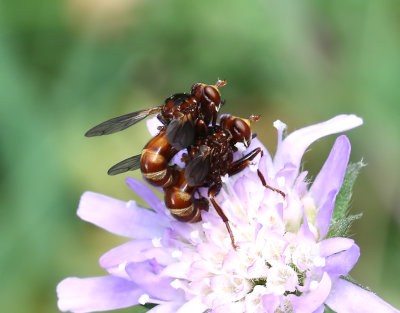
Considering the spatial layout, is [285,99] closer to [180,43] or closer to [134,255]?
[180,43]

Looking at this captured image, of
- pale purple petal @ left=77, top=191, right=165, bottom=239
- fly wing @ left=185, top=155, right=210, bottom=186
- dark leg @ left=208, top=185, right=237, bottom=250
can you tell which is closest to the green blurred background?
pale purple petal @ left=77, top=191, right=165, bottom=239

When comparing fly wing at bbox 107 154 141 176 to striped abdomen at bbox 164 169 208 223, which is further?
fly wing at bbox 107 154 141 176

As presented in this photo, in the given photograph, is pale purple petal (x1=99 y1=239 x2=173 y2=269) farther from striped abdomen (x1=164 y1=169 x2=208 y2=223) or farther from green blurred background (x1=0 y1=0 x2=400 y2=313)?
green blurred background (x1=0 y1=0 x2=400 y2=313)

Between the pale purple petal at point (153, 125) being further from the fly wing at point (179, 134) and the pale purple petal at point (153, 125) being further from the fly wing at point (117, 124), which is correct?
the fly wing at point (179, 134)

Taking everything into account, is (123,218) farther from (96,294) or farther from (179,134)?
(179,134)

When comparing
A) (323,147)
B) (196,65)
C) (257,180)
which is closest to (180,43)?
(196,65)
